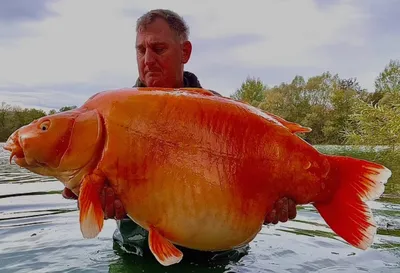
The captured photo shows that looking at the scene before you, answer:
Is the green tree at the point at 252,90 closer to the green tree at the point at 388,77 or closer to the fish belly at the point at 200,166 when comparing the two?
the green tree at the point at 388,77

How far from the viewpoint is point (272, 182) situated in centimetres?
297

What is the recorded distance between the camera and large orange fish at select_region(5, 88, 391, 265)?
2809 mm

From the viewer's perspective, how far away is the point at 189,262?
14.8 ft

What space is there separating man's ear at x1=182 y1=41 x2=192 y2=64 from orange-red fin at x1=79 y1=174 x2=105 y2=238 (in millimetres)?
2243

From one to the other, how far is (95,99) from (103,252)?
2301 mm

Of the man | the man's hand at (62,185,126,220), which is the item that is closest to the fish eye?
the man's hand at (62,185,126,220)

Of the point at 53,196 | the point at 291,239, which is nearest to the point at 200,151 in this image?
the point at 291,239

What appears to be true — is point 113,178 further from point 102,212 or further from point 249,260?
point 249,260

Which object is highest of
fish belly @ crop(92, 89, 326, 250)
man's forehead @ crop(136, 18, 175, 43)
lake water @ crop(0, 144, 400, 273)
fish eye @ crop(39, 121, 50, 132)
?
man's forehead @ crop(136, 18, 175, 43)

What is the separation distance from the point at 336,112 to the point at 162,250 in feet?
204

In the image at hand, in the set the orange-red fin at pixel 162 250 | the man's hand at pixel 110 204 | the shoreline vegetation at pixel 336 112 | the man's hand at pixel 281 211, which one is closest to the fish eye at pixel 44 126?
the man's hand at pixel 110 204

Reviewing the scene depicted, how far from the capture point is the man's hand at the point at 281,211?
10.1ft

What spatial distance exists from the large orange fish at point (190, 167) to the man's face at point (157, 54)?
154 cm

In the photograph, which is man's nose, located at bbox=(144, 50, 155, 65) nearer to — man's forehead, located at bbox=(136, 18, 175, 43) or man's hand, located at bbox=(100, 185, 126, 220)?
man's forehead, located at bbox=(136, 18, 175, 43)
